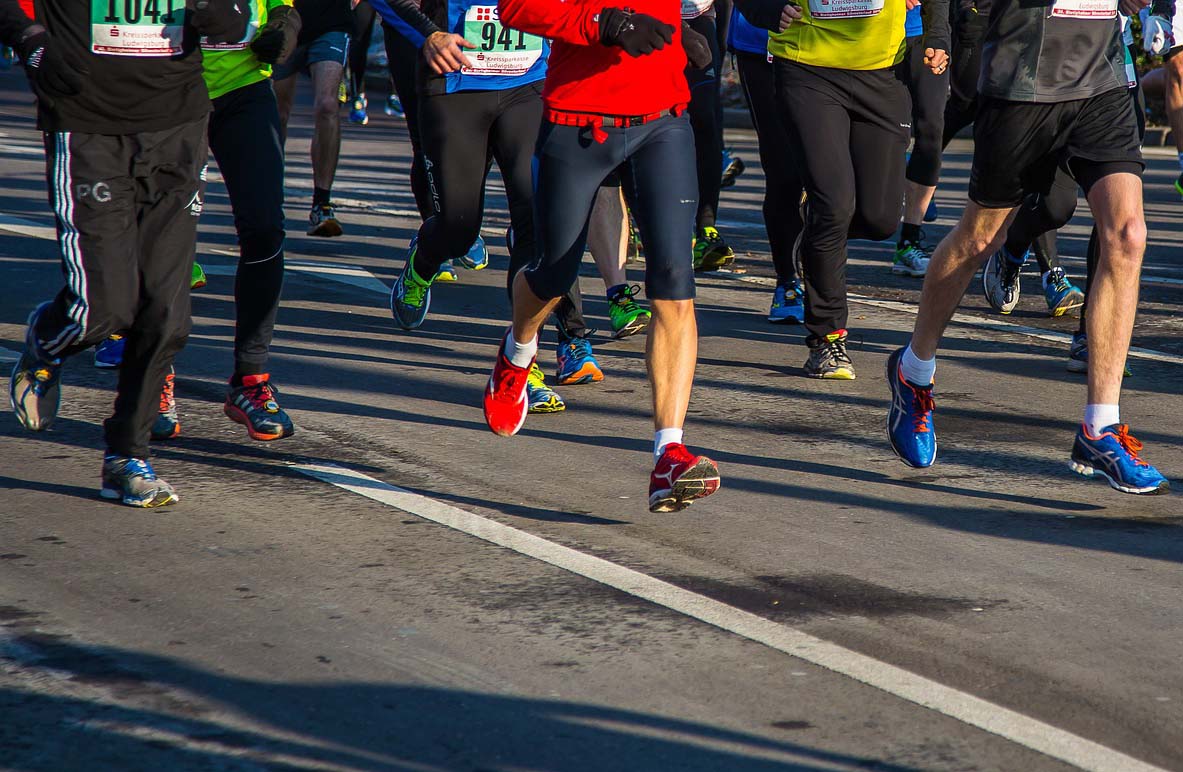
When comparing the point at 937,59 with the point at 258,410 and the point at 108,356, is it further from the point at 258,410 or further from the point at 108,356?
the point at 108,356

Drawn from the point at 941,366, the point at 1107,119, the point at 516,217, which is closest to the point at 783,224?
the point at 941,366

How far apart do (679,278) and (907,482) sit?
3.63 ft

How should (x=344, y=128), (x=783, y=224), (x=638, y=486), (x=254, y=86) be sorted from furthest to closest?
(x=344, y=128) < (x=783, y=224) < (x=254, y=86) < (x=638, y=486)

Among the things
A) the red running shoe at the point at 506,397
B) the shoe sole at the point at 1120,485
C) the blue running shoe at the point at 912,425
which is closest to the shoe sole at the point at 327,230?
the red running shoe at the point at 506,397

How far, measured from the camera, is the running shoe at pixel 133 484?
5074 millimetres

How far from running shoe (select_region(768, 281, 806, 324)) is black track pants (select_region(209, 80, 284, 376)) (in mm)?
3134

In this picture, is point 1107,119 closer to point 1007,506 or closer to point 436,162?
point 1007,506

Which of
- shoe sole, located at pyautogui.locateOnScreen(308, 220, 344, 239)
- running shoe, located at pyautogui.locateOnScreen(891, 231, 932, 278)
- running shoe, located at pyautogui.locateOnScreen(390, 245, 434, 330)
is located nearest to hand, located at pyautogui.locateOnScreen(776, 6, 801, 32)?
running shoe, located at pyautogui.locateOnScreen(390, 245, 434, 330)

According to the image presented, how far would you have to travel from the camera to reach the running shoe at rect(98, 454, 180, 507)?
5074mm

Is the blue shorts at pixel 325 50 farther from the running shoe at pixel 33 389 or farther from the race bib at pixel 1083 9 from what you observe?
the race bib at pixel 1083 9

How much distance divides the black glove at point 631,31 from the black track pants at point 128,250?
1.29 metres

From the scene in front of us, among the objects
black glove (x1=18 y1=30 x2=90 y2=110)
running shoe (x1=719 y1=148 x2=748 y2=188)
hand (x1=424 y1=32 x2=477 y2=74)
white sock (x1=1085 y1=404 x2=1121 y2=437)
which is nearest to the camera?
black glove (x1=18 y1=30 x2=90 y2=110)

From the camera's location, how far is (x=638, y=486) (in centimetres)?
548

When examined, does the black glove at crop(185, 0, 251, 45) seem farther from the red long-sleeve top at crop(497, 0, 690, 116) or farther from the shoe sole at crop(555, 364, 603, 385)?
the shoe sole at crop(555, 364, 603, 385)
